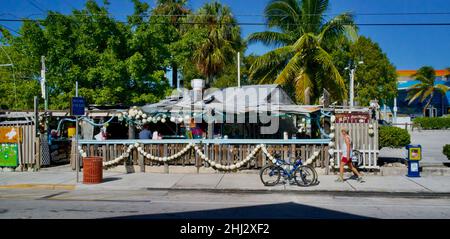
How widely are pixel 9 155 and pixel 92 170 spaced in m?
5.06

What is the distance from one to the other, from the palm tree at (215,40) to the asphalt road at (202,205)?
19039 mm

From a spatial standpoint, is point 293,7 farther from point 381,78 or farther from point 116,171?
point 381,78

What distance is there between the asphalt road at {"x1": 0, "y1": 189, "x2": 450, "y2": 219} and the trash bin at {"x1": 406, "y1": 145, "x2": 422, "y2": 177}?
281 centimetres

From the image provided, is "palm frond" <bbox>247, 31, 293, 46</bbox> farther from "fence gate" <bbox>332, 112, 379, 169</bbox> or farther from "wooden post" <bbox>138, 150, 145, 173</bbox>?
"wooden post" <bbox>138, 150, 145, 173</bbox>

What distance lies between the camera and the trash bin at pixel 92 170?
40.0 ft

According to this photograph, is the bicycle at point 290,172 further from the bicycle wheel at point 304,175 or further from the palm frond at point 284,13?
the palm frond at point 284,13

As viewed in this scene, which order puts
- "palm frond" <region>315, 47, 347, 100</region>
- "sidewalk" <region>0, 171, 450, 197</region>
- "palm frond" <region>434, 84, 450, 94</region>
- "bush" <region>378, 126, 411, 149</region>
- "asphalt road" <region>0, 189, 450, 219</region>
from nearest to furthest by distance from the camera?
1. "asphalt road" <region>0, 189, 450, 219</region>
2. "sidewalk" <region>0, 171, 450, 197</region>
3. "bush" <region>378, 126, 411, 149</region>
4. "palm frond" <region>315, 47, 347, 100</region>
5. "palm frond" <region>434, 84, 450, 94</region>

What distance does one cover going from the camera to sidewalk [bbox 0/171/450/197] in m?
11.0

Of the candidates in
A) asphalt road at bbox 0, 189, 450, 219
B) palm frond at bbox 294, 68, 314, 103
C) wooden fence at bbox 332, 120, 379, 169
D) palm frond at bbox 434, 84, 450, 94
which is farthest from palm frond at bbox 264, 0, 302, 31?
palm frond at bbox 434, 84, 450, 94

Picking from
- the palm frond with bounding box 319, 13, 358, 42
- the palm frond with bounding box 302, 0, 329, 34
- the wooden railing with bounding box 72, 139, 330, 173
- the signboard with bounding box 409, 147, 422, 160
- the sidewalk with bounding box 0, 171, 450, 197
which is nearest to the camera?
the sidewalk with bounding box 0, 171, 450, 197

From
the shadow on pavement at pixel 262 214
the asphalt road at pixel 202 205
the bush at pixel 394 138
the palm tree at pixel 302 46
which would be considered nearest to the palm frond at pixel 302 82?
the palm tree at pixel 302 46

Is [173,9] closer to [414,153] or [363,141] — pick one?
[363,141]

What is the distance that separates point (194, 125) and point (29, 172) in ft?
21.1
